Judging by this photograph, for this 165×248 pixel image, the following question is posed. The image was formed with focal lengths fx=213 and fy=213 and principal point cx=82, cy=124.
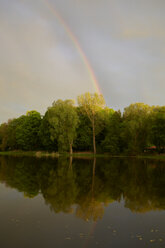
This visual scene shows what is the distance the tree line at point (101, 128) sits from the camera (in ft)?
165

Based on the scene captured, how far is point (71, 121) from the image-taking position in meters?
53.8

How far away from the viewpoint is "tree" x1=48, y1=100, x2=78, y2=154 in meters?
53.2

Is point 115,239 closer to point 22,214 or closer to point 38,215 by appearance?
point 38,215

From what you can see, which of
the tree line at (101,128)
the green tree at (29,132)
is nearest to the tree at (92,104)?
the tree line at (101,128)

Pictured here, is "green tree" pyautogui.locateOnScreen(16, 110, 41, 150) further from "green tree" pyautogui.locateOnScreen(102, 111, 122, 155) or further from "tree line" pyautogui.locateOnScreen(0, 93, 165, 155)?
"green tree" pyautogui.locateOnScreen(102, 111, 122, 155)

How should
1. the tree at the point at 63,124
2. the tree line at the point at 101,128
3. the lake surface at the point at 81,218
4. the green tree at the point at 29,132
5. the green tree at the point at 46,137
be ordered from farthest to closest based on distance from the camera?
the green tree at the point at 29,132, the green tree at the point at 46,137, the tree at the point at 63,124, the tree line at the point at 101,128, the lake surface at the point at 81,218

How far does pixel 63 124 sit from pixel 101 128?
38.6 ft

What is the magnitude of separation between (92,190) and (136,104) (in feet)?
154

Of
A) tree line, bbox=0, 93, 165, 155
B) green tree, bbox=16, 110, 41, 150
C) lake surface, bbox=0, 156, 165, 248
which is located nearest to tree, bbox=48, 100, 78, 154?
tree line, bbox=0, 93, 165, 155

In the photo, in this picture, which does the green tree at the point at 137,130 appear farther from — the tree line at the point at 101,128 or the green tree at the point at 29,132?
the green tree at the point at 29,132

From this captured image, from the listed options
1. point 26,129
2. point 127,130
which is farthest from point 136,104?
point 26,129

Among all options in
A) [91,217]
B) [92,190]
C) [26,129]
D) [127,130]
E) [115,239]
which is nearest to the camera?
[115,239]

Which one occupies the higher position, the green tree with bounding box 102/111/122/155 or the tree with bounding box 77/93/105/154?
the tree with bounding box 77/93/105/154

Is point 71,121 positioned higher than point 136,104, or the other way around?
point 136,104
